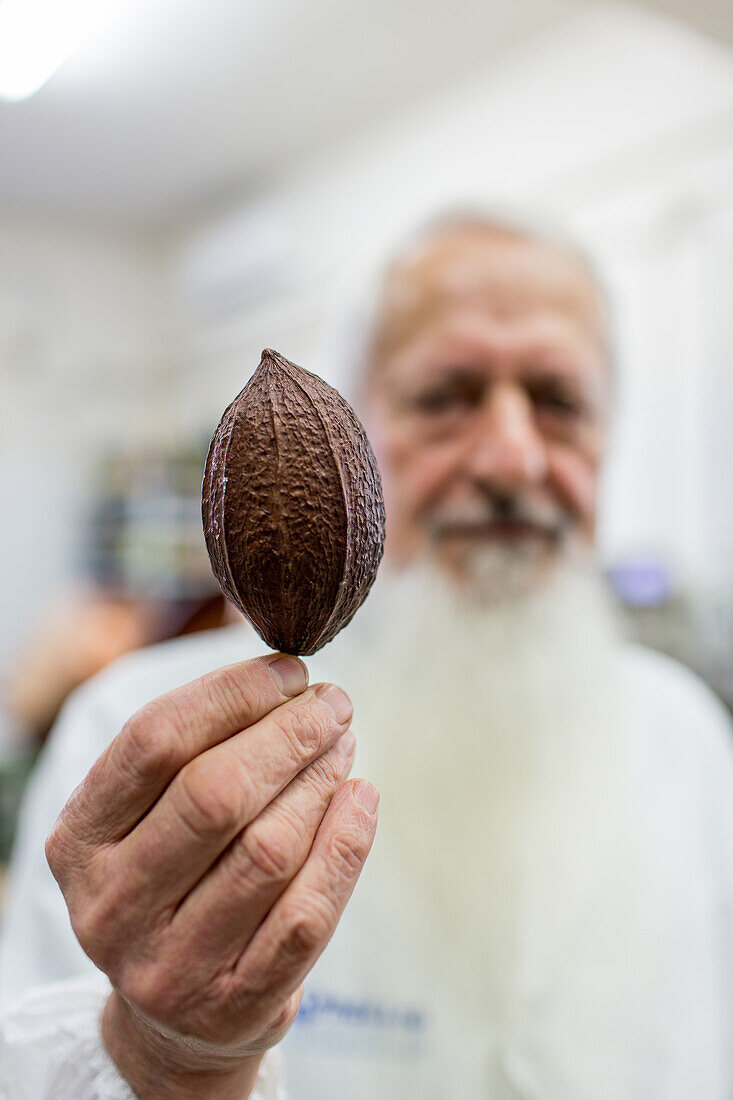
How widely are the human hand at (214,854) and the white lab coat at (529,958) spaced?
11.3 inches

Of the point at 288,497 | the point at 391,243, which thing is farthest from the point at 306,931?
the point at 391,243

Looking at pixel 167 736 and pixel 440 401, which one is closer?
pixel 167 736

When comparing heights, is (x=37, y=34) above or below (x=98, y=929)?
above

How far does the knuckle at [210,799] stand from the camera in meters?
0.26

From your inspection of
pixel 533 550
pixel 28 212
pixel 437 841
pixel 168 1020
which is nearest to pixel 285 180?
pixel 28 212

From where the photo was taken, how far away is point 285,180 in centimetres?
252

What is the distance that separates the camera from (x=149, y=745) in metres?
0.27

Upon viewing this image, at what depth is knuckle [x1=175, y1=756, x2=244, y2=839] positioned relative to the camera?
259 millimetres

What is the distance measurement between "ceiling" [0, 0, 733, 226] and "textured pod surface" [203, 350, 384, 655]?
112 centimetres

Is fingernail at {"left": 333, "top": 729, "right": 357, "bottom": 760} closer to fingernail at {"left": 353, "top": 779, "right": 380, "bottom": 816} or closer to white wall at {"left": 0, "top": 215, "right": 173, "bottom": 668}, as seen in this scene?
fingernail at {"left": 353, "top": 779, "right": 380, "bottom": 816}

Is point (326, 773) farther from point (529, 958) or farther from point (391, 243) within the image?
point (391, 243)

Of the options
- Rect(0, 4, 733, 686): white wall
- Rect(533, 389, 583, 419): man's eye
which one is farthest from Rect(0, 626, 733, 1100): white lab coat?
Rect(0, 4, 733, 686): white wall

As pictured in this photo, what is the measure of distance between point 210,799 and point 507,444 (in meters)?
0.49

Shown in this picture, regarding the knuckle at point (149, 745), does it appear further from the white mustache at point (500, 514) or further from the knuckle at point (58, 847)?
the white mustache at point (500, 514)
